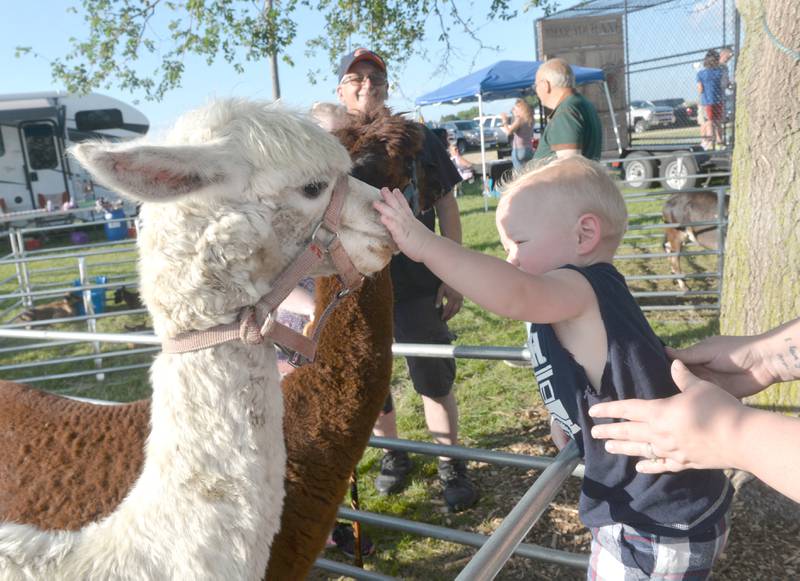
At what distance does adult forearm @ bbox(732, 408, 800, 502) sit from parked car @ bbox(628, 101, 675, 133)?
13263 millimetres

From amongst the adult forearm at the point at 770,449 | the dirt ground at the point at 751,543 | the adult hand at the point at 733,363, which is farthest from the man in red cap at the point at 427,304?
the adult forearm at the point at 770,449

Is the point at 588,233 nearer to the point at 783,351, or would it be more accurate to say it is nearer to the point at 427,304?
the point at 783,351

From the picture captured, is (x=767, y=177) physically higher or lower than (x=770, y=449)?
higher

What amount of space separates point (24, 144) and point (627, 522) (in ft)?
63.7

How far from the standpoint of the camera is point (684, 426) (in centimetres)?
108

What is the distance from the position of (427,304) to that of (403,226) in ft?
5.86

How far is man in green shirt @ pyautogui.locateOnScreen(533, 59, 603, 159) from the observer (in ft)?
14.5

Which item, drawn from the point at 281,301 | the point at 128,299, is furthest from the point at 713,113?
the point at 281,301

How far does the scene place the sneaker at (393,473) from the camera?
3.57 meters

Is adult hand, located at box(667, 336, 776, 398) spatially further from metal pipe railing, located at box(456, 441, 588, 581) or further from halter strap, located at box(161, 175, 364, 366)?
halter strap, located at box(161, 175, 364, 366)

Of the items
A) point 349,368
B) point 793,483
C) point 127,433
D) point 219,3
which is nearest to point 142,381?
point 219,3

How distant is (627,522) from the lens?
4.97 feet

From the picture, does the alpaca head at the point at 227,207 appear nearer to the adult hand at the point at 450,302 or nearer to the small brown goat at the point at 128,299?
the adult hand at the point at 450,302

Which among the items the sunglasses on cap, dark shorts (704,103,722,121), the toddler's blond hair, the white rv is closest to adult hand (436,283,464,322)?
the sunglasses on cap
